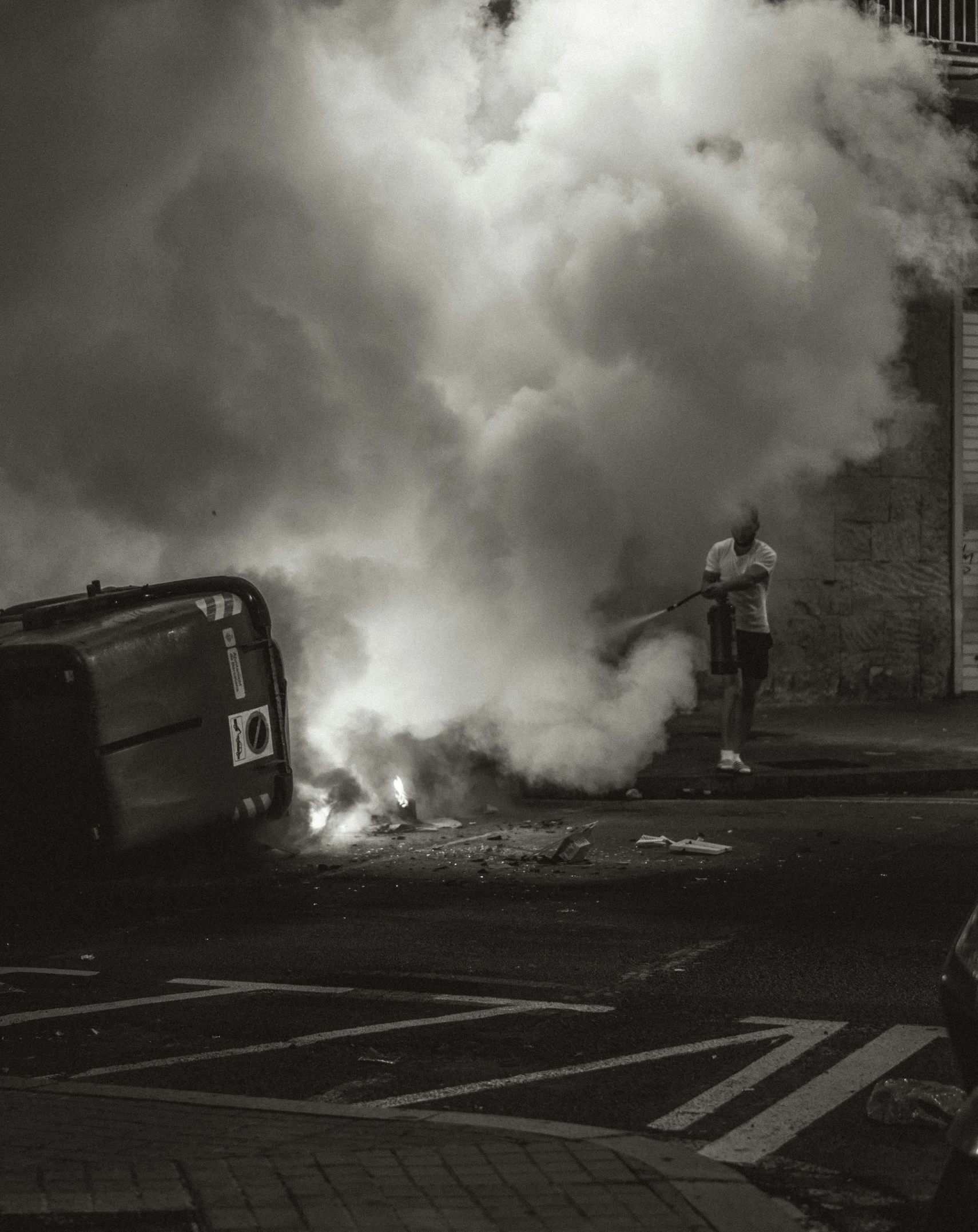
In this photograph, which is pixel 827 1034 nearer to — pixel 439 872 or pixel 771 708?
pixel 439 872

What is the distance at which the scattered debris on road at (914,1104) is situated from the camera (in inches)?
171

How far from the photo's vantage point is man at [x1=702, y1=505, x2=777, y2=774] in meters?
11.0

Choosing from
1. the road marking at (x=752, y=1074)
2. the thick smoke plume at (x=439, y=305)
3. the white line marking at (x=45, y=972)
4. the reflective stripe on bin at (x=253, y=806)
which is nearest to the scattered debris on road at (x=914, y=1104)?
the road marking at (x=752, y=1074)

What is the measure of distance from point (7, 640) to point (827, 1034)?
408 centimetres

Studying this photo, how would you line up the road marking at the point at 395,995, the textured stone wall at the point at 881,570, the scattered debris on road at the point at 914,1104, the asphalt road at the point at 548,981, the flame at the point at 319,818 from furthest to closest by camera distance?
1. the textured stone wall at the point at 881,570
2. the flame at the point at 319,818
3. the road marking at the point at 395,995
4. the asphalt road at the point at 548,981
5. the scattered debris on road at the point at 914,1104

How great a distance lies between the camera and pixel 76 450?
11.4m

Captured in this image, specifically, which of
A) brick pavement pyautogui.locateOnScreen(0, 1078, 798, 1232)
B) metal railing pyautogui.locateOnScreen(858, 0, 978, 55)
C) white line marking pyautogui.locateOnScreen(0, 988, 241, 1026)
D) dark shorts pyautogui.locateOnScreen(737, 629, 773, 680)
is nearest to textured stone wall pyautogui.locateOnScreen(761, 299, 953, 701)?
metal railing pyautogui.locateOnScreen(858, 0, 978, 55)

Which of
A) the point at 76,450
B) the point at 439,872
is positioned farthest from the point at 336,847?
the point at 76,450

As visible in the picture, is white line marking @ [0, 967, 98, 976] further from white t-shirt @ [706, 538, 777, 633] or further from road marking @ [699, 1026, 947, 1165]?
white t-shirt @ [706, 538, 777, 633]

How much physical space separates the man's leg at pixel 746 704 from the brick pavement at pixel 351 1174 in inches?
272

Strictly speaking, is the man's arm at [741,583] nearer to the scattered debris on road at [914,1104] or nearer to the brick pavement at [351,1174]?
the scattered debris on road at [914,1104]

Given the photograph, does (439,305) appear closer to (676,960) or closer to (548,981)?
(676,960)

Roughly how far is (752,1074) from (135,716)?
12.1ft

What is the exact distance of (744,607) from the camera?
444 inches
